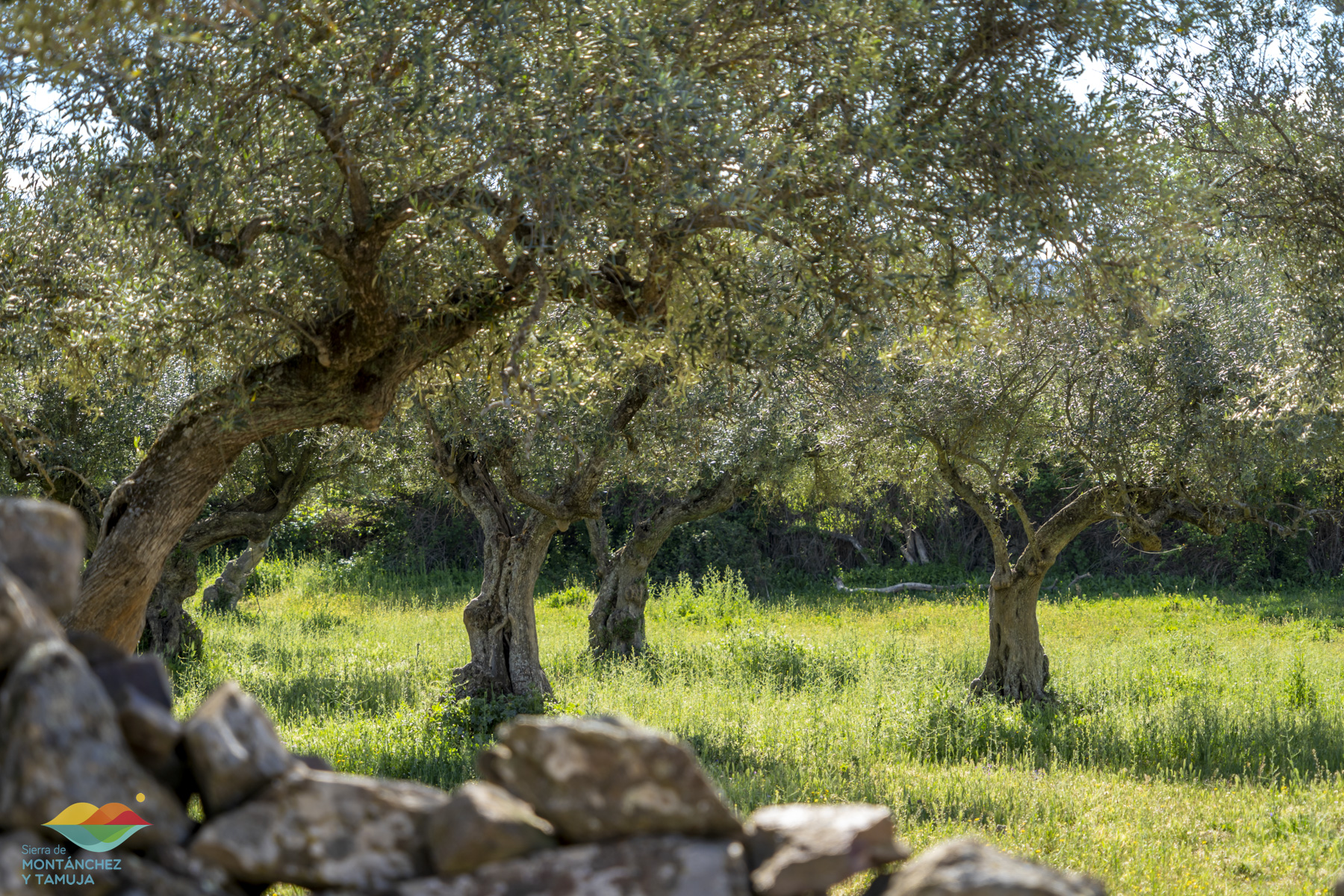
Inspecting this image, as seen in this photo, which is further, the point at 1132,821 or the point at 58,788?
the point at 1132,821

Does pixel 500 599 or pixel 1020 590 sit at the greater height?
pixel 1020 590

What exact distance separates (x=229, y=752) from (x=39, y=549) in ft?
2.45

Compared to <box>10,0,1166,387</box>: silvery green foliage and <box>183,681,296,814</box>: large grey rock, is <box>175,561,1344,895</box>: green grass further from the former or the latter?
<box>183,681,296,814</box>: large grey rock

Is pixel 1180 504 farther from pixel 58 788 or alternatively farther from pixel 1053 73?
pixel 58 788

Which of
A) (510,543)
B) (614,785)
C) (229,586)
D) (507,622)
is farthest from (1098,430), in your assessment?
(229,586)

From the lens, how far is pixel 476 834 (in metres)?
2.59

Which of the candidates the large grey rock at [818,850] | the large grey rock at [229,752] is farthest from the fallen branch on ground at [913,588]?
the large grey rock at [229,752]

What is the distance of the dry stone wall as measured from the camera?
95.3 inches

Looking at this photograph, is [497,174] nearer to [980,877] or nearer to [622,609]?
[980,877]

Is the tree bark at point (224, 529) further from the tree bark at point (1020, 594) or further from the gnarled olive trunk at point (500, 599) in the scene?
the tree bark at point (1020, 594)

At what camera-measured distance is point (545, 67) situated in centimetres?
568

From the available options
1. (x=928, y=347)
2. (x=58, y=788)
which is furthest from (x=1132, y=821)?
(x=58, y=788)

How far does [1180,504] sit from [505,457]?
8180 mm

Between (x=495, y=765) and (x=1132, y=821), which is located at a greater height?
(x=495, y=765)
